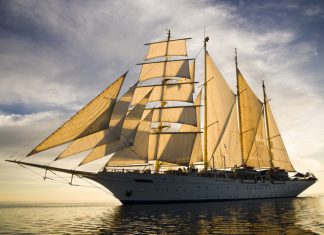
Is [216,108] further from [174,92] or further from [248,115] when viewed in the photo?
[248,115]

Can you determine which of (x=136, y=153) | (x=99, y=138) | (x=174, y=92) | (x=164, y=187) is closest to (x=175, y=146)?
(x=136, y=153)

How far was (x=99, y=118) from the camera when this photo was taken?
32.9 m

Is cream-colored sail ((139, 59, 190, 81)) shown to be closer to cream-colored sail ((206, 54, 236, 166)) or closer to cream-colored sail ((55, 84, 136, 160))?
cream-colored sail ((206, 54, 236, 166))

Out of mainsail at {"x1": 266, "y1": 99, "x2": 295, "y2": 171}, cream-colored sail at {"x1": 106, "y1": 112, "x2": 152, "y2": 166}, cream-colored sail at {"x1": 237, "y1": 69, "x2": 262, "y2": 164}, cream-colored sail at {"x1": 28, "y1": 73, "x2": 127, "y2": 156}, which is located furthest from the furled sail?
cream-colored sail at {"x1": 28, "y1": 73, "x2": 127, "y2": 156}

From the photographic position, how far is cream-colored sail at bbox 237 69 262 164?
5806 centimetres

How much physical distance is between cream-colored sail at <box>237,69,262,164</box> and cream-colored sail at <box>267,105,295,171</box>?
5509 mm

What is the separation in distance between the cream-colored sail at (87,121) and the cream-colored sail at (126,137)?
2798 millimetres

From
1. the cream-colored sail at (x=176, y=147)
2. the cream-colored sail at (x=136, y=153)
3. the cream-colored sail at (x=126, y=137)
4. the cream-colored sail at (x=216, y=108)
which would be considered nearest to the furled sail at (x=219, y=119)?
the cream-colored sail at (x=216, y=108)

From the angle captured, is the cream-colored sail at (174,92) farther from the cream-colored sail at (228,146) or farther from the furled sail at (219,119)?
the cream-colored sail at (228,146)

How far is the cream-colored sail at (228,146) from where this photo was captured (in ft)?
173

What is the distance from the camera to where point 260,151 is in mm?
58781

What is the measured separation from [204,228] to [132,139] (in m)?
20.7

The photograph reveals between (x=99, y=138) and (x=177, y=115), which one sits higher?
(x=177, y=115)

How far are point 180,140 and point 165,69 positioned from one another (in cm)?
1235
